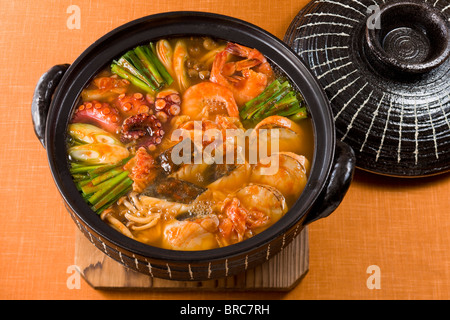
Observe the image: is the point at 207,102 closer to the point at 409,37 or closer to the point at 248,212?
the point at 248,212

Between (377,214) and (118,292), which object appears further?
(377,214)

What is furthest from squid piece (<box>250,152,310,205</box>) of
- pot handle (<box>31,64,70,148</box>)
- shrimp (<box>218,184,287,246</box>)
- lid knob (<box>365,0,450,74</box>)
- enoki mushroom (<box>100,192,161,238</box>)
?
pot handle (<box>31,64,70,148</box>)

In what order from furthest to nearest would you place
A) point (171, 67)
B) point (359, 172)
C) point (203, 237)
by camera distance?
point (359, 172) < point (171, 67) < point (203, 237)

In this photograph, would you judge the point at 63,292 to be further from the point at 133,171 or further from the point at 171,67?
the point at 171,67

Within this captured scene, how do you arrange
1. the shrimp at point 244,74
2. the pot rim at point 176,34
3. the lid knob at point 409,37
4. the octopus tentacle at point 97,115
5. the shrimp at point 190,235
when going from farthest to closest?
the lid knob at point 409,37 < the shrimp at point 244,74 < the octopus tentacle at point 97,115 < the shrimp at point 190,235 < the pot rim at point 176,34

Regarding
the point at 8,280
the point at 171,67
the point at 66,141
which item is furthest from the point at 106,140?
the point at 8,280

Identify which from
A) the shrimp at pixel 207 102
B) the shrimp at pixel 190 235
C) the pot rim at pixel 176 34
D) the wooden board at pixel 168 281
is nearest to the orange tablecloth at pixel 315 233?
the wooden board at pixel 168 281

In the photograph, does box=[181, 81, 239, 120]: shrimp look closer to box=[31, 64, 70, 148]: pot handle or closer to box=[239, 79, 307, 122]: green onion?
box=[239, 79, 307, 122]: green onion

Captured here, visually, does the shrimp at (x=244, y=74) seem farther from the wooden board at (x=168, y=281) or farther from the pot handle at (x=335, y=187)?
the wooden board at (x=168, y=281)
